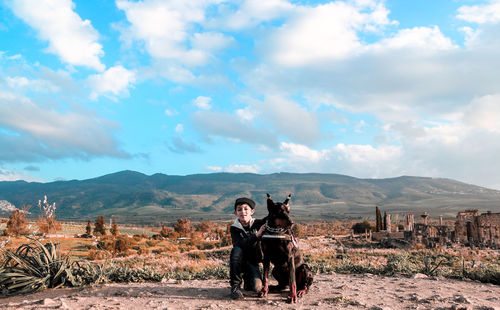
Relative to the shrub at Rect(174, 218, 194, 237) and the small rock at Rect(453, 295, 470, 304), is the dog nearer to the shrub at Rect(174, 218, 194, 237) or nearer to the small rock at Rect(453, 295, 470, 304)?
the small rock at Rect(453, 295, 470, 304)

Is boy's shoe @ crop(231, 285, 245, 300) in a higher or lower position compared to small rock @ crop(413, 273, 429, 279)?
higher

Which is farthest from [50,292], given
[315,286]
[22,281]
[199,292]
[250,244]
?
[315,286]

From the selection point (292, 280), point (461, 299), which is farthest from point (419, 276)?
point (292, 280)

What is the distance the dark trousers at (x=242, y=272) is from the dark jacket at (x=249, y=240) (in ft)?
0.30

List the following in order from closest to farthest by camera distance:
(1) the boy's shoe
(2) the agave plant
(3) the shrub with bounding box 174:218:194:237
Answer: (1) the boy's shoe
(2) the agave plant
(3) the shrub with bounding box 174:218:194:237

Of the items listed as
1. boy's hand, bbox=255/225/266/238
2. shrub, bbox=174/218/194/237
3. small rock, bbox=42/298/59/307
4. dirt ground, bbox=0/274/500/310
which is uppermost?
boy's hand, bbox=255/225/266/238

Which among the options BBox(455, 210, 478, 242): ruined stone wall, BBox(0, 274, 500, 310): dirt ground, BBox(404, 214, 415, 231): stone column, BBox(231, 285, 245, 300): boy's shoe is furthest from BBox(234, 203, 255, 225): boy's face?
BBox(404, 214, 415, 231): stone column

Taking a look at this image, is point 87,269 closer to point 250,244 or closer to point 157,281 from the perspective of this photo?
point 157,281

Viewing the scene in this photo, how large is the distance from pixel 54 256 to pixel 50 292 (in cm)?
→ 96

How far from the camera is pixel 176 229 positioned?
5244 centimetres

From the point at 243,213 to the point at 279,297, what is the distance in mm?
1599

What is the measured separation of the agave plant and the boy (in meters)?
3.56

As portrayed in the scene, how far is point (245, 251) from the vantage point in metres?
6.15

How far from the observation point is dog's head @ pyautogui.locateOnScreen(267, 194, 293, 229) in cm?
515
